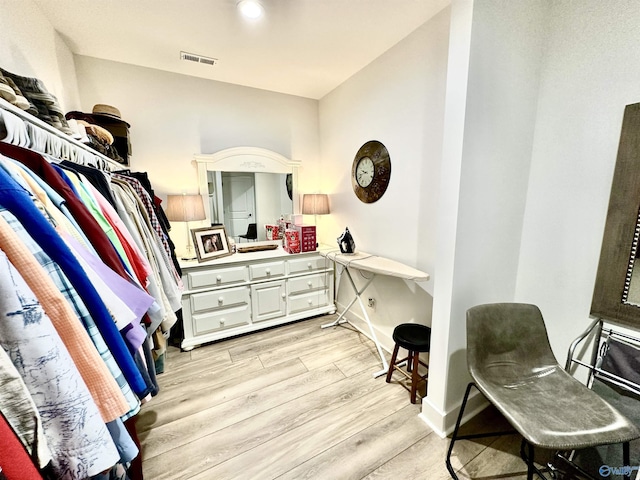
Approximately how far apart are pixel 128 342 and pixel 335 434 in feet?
4.42

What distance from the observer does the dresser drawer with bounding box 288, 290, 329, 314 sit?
2.82 m

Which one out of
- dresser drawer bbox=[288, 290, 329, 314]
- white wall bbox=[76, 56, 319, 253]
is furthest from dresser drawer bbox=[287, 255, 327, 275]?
white wall bbox=[76, 56, 319, 253]

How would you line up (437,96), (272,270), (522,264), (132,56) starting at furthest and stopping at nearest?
(272,270)
(132,56)
(437,96)
(522,264)

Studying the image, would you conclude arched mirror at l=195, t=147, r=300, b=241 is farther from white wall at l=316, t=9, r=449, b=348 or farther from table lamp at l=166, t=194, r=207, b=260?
white wall at l=316, t=9, r=449, b=348

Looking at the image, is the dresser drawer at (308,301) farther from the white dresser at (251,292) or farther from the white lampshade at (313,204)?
the white lampshade at (313,204)

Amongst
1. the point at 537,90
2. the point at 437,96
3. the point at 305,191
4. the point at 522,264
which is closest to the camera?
the point at 537,90

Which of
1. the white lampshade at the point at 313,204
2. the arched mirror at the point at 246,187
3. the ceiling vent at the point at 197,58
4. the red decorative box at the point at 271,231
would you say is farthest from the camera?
the red decorative box at the point at 271,231

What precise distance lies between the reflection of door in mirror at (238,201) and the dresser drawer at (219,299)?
0.71m

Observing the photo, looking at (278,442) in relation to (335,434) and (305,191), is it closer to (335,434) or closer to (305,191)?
(335,434)

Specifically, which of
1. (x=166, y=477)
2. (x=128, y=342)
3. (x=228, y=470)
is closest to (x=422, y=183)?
(x=128, y=342)

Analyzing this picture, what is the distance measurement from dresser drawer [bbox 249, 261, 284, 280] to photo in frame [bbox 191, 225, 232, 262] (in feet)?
1.17

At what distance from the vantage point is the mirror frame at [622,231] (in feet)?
3.74

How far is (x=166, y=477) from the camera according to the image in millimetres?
1289

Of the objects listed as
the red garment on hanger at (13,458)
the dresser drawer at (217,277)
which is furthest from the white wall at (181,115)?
the red garment on hanger at (13,458)
